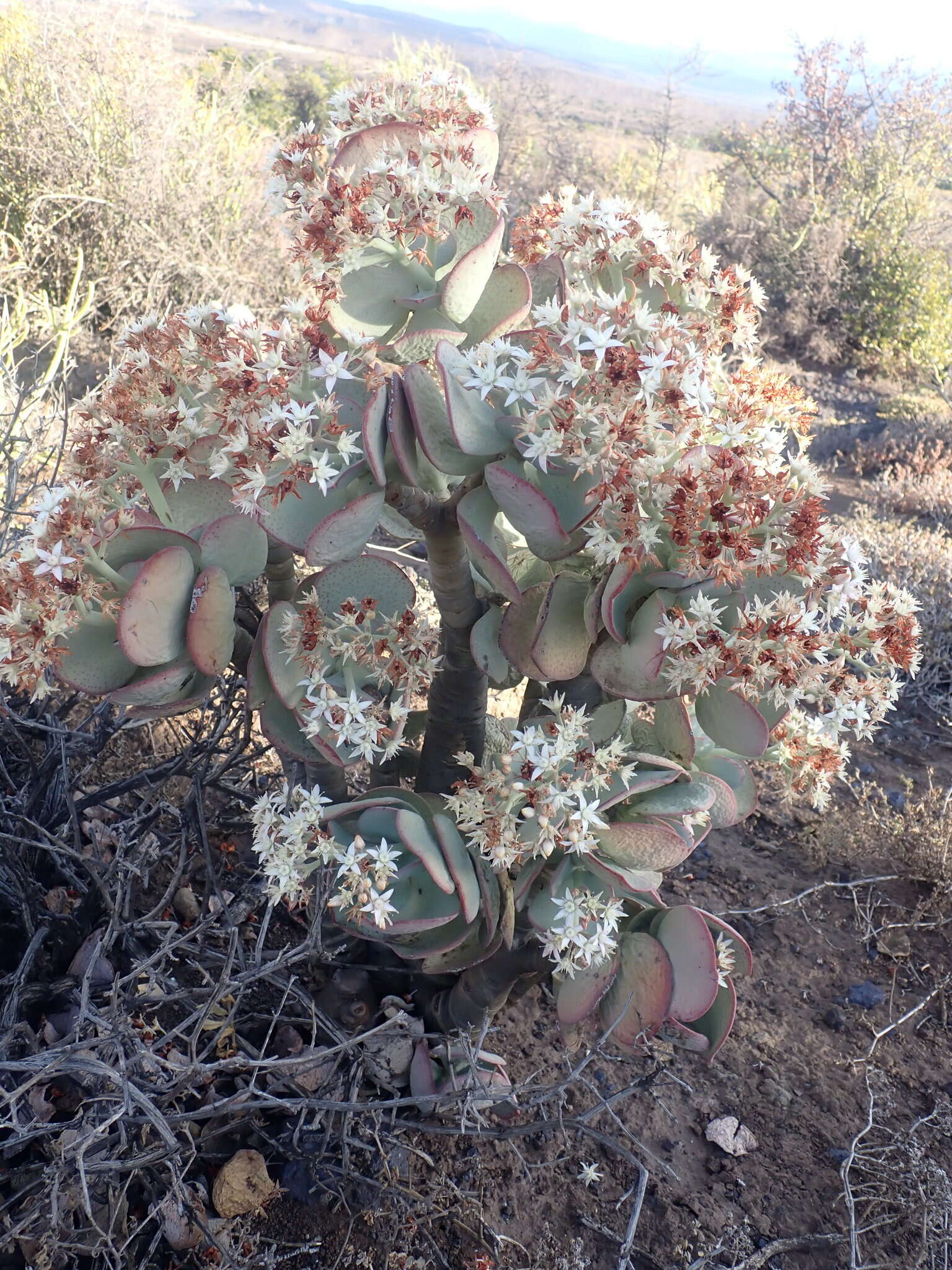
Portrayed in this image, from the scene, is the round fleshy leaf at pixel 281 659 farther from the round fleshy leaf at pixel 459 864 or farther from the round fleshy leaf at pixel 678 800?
the round fleshy leaf at pixel 678 800

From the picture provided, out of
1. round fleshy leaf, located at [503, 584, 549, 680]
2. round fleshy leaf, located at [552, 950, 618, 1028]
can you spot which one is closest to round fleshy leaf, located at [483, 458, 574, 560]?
round fleshy leaf, located at [503, 584, 549, 680]

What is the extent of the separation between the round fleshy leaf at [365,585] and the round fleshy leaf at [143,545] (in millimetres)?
163

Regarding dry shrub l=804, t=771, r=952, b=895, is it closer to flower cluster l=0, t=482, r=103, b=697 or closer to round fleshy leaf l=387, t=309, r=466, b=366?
round fleshy leaf l=387, t=309, r=466, b=366

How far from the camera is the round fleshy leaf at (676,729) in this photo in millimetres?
1311

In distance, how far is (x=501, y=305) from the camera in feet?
4.54

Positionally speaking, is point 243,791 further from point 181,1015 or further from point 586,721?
point 586,721

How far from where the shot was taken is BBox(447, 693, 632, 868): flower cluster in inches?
47.3

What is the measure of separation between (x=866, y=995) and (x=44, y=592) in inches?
80.8

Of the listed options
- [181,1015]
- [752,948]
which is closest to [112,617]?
[181,1015]

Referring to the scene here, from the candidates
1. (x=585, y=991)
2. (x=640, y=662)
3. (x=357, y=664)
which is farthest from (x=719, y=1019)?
(x=357, y=664)

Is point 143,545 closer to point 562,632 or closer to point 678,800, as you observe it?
point 562,632

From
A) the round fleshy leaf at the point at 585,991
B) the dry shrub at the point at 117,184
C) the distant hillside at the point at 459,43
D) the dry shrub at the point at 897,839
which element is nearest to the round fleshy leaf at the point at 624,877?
the round fleshy leaf at the point at 585,991

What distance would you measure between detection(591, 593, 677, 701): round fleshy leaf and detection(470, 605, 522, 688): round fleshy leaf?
6.0 inches

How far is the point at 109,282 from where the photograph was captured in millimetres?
6352
